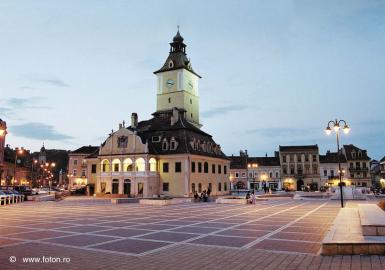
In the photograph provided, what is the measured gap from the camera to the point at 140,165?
186 ft

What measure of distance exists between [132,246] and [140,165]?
1790 inches

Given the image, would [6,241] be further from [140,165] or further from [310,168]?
[310,168]

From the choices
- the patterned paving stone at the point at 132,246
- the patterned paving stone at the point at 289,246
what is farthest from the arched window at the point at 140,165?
the patterned paving stone at the point at 289,246

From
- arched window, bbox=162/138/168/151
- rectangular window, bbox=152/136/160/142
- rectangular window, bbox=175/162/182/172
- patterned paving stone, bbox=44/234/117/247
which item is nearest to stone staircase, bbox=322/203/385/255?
patterned paving stone, bbox=44/234/117/247

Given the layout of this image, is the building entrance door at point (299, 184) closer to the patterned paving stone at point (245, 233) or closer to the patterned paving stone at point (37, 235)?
the patterned paving stone at point (245, 233)

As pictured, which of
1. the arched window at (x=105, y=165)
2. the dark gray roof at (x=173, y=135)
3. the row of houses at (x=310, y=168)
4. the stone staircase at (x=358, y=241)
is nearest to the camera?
the stone staircase at (x=358, y=241)

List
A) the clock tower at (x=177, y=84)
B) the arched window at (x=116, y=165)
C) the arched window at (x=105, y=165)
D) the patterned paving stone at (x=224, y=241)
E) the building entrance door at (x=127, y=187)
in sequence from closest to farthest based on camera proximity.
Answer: the patterned paving stone at (x=224, y=241) → the building entrance door at (x=127, y=187) → the arched window at (x=116, y=165) → the arched window at (x=105, y=165) → the clock tower at (x=177, y=84)

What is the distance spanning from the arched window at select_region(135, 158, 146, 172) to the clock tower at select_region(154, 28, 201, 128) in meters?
18.1

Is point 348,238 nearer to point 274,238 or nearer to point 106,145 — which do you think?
point 274,238

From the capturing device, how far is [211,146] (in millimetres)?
66062

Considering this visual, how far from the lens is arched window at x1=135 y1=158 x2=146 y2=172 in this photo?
56438 millimetres

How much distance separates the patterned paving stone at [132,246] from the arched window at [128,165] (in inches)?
1790

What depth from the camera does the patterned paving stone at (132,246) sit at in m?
11.1

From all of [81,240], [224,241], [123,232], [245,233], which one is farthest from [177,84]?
[224,241]
